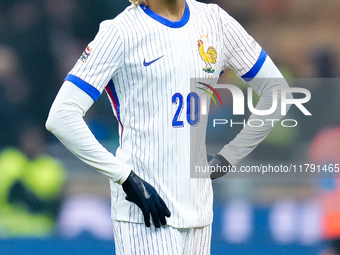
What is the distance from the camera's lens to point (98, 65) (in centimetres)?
206

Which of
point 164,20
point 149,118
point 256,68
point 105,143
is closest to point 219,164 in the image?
point 256,68

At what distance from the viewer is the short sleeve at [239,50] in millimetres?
2301

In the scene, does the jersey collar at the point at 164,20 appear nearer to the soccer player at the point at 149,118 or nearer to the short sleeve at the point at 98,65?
the soccer player at the point at 149,118

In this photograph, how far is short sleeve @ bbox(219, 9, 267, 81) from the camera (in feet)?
7.55

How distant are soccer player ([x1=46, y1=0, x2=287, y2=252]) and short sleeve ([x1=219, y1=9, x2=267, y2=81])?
11 centimetres

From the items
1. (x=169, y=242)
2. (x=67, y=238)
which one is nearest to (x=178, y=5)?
(x=169, y=242)

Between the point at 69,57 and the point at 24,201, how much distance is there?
0.75 metres

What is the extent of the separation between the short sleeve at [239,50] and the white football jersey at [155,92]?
4.9 inches

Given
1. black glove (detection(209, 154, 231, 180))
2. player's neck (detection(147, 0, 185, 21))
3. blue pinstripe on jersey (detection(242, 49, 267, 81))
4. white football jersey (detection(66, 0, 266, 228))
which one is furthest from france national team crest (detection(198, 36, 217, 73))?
black glove (detection(209, 154, 231, 180))

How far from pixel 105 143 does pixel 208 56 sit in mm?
1716

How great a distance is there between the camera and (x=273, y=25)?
12.7ft

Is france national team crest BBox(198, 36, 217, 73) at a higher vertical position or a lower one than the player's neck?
lower

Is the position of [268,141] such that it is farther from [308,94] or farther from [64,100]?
[64,100]

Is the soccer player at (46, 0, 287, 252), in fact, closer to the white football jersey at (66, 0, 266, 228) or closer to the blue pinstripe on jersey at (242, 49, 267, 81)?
the white football jersey at (66, 0, 266, 228)
